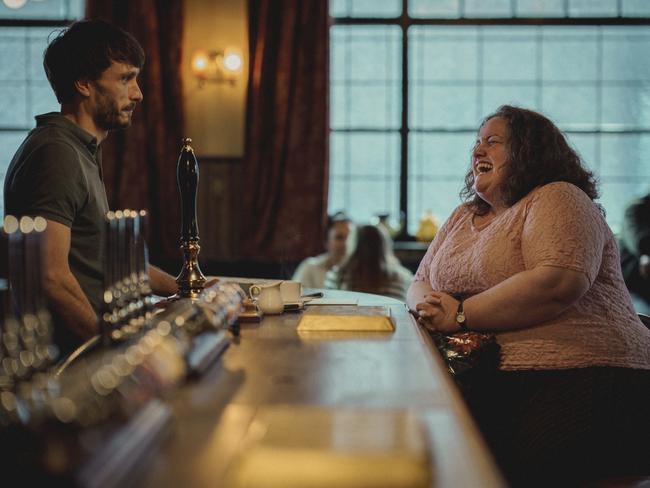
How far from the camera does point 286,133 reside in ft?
21.4

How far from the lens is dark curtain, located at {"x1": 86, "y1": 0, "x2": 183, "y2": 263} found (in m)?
6.52

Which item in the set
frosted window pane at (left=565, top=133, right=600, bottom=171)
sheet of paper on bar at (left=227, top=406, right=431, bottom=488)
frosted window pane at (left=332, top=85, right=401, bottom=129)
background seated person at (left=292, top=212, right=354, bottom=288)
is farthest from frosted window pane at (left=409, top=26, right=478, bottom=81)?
sheet of paper on bar at (left=227, top=406, right=431, bottom=488)

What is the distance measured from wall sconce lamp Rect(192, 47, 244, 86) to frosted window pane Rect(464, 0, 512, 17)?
1.92 metres

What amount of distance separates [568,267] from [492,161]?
0.50 metres

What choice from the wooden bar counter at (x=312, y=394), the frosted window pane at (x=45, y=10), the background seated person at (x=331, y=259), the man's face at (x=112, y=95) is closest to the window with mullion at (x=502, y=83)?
the background seated person at (x=331, y=259)

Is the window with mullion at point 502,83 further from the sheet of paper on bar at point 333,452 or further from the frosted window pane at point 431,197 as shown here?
the sheet of paper on bar at point 333,452

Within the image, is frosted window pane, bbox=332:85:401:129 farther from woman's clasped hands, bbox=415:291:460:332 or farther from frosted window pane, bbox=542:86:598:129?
woman's clasped hands, bbox=415:291:460:332

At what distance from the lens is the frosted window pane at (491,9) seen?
6.82 m

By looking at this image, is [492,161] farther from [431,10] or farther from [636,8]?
[636,8]

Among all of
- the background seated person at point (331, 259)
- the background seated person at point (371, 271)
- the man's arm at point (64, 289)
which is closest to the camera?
the man's arm at point (64, 289)

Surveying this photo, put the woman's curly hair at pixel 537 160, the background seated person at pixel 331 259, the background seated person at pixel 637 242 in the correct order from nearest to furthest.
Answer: the woman's curly hair at pixel 537 160, the background seated person at pixel 331 259, the background seated person at pixel 637 242

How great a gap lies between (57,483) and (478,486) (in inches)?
16.8

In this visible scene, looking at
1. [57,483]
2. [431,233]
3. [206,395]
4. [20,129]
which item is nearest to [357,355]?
[206,395]

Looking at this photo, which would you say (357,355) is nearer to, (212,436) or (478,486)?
(212,436)
